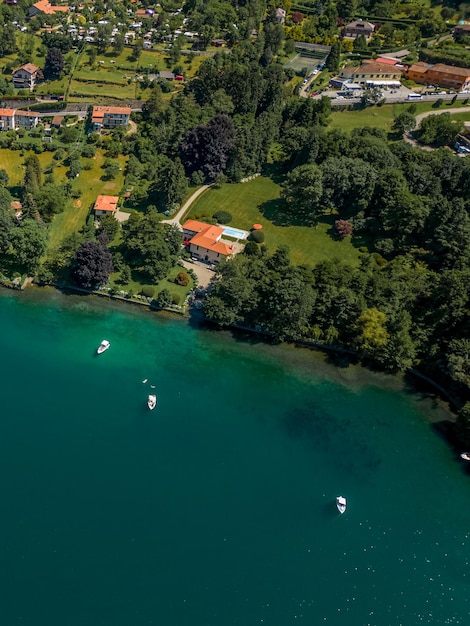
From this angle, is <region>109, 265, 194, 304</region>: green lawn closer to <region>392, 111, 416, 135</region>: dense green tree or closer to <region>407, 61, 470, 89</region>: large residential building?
<region>392, 111, 416, 135</region>: dense green tree

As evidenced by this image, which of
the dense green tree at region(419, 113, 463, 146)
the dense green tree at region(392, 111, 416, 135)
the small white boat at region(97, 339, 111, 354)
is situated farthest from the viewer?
the dense green tree at region(392, 111, 416, 135)

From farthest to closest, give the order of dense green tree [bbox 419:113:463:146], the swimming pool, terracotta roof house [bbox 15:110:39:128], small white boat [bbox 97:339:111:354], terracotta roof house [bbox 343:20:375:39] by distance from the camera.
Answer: terracotta roof house [bbox 343:20:375:39]
terracotta roof house [bbox 15:110:39:128]
dense green tree [bbox 419:113:463:146]
the swimming pool
small white boat [bbox 97:339:111:354]

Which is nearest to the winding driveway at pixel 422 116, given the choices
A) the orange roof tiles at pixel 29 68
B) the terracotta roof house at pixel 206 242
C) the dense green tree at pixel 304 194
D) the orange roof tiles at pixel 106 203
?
the dense green tree at pixel 304 194

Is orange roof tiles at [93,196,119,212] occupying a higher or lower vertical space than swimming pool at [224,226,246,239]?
lower

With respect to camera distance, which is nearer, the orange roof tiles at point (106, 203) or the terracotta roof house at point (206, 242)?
the terracotta roof house at point (206, 242)

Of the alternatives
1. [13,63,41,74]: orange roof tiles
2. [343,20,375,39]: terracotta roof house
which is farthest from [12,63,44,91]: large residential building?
[343,20,375,39]: terracotta roof house

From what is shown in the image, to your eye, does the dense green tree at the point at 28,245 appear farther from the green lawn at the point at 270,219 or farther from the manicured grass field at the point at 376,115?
the manicured grass field at the point at 376,115

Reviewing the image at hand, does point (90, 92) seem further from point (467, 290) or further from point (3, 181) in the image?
point (467, 290)
